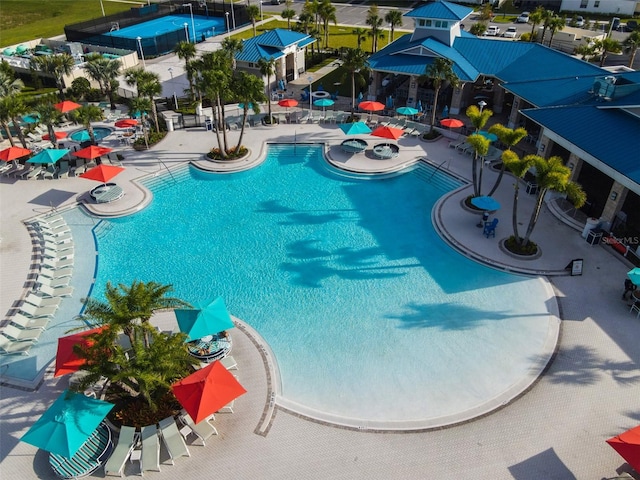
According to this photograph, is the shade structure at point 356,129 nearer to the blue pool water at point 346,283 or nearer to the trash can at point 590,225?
the blue pool water at point 346,283

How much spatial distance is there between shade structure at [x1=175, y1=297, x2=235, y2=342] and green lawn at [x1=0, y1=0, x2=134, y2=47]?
71132mm

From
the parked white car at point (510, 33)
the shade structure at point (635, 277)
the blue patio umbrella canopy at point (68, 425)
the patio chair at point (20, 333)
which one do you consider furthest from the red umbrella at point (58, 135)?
the parked white car at point (510, 33)

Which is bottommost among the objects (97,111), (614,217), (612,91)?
(614,217)

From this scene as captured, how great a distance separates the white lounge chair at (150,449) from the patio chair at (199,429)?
108 centimetres

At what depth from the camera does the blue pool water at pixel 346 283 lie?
20.9 m

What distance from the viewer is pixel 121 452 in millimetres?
17484

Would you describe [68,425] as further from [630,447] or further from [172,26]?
[172,26]

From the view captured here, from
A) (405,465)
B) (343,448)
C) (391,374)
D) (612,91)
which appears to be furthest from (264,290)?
(612,91)

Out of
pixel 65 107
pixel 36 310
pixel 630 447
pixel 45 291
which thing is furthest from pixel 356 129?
pixel 630 447

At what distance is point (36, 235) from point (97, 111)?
1248 cm

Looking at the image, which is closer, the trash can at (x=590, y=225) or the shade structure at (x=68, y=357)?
the shade structure at (x=68, y=357)

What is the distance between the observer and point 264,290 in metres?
26.2

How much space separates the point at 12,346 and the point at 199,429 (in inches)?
437

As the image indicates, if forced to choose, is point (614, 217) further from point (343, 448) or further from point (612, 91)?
point (343, 448)
